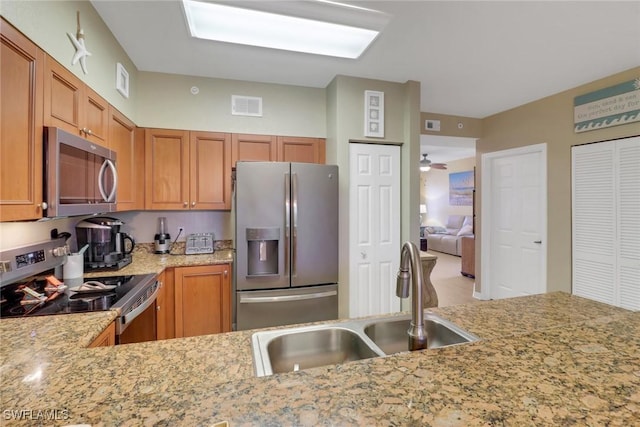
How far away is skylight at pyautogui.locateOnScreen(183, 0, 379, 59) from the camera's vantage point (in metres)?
1.96

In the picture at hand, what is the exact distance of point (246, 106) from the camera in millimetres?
2973

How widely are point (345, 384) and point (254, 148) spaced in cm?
267

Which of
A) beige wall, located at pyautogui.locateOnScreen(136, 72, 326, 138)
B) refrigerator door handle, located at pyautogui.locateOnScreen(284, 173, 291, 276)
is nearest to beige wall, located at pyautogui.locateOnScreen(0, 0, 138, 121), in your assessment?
beige wall, located at pyautogui.locateOnScreen(136, 72, 326, 138)

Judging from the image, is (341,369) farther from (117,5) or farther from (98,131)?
(117,5)

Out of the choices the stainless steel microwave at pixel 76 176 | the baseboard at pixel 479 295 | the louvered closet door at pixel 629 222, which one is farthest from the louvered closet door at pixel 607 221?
the stainless steel microwave at pixel 76 176

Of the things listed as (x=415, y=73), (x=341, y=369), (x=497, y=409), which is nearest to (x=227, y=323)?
(x=341, y=369)

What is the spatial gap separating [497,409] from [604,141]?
361 cm

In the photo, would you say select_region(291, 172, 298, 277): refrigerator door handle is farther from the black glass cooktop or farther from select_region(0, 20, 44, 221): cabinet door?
select_region(0, 20, 44, 221): cabinet door

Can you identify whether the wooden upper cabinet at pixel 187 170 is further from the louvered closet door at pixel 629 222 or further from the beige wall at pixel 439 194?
the beige wall at pixel 439 194

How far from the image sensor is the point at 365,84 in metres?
2.96

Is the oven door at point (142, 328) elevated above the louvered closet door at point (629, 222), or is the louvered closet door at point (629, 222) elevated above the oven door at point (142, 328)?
the louvered closet door at point (629, 222)

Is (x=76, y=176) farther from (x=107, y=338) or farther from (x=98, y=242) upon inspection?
(x=107, y=338)

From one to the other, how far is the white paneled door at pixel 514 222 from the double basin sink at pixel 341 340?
3135 mm

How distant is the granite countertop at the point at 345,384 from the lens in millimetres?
522
